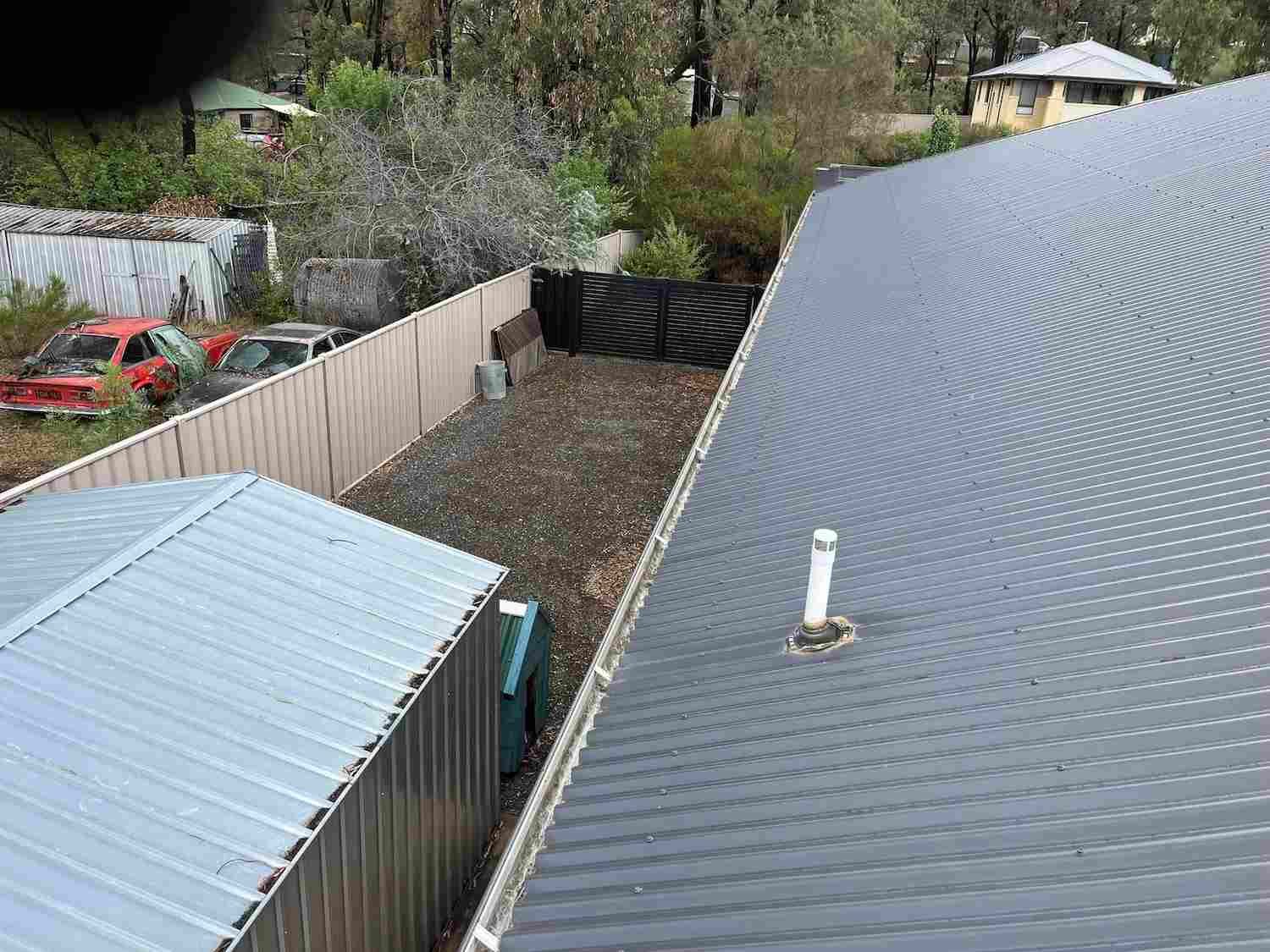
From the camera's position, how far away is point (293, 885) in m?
3.33

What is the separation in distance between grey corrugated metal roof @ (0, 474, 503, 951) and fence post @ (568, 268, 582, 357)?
1247cm

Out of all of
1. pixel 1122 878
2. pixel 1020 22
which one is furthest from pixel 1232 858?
pixel 1020 22

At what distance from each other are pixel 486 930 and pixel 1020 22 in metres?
57.6

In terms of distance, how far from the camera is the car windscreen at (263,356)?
11.7 m

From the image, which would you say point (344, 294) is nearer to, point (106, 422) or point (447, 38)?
point (106, 422)

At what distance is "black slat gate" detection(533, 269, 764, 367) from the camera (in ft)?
57.2

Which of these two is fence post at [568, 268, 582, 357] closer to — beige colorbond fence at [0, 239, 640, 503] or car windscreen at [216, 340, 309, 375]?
beige colorbond fence at [0, 239, 640, 503]

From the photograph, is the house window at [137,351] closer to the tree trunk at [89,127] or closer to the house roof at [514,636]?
the house roof at [514,636]

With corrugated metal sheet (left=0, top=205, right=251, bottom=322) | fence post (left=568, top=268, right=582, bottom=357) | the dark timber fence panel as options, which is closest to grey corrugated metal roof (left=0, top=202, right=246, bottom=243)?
corrugated metal sheet (left=0, top=205, right=251, bottom=322)

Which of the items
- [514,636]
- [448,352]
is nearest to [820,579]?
[514,636]

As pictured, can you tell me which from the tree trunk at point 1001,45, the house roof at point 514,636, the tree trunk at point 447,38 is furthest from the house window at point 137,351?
the tree trunk at point 1001,45

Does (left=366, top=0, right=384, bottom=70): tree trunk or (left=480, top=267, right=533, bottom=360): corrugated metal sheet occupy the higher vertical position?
(left=366, top=0, right=384, bottom=70): tree trunk

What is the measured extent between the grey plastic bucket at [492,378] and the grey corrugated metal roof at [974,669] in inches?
314

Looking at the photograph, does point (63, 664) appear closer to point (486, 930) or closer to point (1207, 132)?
point (486, 930)
